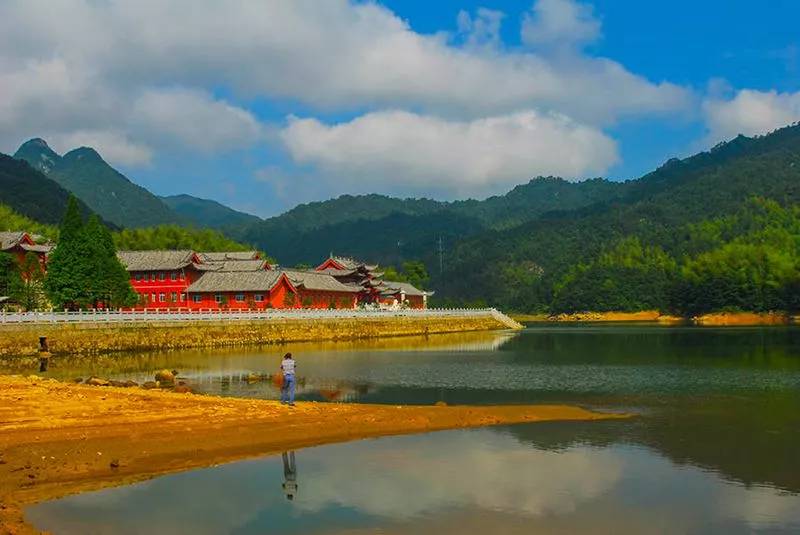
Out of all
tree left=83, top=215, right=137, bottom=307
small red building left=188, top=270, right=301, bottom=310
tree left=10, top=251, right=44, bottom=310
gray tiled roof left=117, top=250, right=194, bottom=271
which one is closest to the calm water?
tree left=83, top=215, right=137, bottom=307

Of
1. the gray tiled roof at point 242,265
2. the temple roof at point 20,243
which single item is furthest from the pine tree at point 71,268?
the gray tiled roof at point 242,265

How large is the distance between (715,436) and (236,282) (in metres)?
78.1

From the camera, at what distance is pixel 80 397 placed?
29609 millimetres

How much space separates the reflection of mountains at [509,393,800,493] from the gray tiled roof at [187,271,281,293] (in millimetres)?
68692

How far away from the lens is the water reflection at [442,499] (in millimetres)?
16375

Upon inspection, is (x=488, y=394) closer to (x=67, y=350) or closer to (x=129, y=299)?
(x=67, y=350)

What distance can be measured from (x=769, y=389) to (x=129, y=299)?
5870 cm

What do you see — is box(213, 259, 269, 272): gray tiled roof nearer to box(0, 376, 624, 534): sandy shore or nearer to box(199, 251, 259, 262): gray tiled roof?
box(199, 251, 259, 262): gray tiled roof

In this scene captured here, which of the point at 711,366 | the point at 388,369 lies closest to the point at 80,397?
the point at 388,369

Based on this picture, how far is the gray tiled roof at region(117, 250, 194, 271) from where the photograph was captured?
100 metres

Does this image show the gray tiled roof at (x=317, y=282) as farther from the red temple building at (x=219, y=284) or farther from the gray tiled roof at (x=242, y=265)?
the gray tiled roof at (x=242, y=265)

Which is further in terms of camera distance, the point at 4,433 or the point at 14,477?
the point at 4,433

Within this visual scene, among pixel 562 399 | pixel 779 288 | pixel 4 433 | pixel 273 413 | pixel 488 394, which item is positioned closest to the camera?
pixel 4 433

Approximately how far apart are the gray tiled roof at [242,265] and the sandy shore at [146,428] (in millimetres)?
69399
